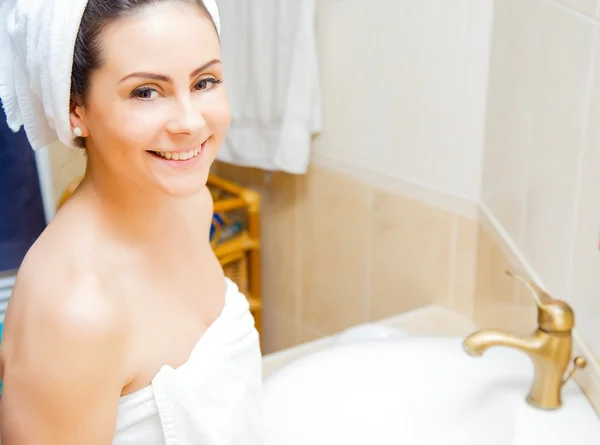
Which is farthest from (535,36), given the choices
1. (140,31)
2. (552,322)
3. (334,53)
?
(140,31)

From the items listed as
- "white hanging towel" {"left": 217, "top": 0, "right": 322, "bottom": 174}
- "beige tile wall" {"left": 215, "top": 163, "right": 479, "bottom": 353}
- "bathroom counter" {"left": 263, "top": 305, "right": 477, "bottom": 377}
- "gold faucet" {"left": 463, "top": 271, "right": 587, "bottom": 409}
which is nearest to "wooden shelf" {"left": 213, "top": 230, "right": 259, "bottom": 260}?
"beige tile wall" {"left": 215, "top": 163, "right": 479, "bottom": 353}

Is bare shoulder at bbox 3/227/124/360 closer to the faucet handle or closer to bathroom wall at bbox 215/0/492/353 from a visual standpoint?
the faucet handle

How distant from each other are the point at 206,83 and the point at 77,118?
12 cm

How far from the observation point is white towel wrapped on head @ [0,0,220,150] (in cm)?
69

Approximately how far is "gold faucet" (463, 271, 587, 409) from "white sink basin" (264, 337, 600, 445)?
0.11ft

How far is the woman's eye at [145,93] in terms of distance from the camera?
2.37 ft

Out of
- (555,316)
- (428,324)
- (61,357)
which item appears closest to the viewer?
(61,357)

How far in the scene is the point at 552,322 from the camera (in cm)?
99

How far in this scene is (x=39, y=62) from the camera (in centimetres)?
71

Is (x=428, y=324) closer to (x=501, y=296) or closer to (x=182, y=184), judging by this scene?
(x=501, y=296)

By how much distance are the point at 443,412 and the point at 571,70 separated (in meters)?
0.48

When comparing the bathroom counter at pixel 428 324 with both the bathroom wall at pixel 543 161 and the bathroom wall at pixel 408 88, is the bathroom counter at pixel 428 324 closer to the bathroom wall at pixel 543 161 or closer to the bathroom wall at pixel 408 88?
the bathroom wall at pixel 543 161

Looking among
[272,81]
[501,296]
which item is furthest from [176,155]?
[272,81]

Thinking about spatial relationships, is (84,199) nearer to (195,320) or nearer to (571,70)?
(195,320)
